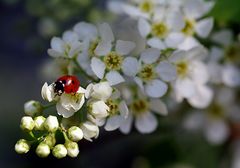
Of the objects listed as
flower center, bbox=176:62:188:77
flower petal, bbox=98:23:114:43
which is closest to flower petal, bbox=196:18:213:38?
flower center, bbox=176:62:188:77

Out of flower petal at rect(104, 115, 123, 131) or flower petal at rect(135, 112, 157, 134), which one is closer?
flower petal at rect(104, 115, 123, 131)

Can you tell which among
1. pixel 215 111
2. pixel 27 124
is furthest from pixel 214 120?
pixel 27 124

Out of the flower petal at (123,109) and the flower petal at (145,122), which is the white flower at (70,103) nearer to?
the flower petal at (123,109)

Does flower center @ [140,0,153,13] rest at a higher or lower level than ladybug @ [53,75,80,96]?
higher

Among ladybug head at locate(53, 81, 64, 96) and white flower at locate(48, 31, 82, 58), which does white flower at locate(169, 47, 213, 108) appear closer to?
Answer: white flower at locate(48, 31, 82, 58)

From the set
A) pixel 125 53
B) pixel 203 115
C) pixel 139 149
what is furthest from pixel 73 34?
pixel 139 149

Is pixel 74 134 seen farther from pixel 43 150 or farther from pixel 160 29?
pixel 160 29
